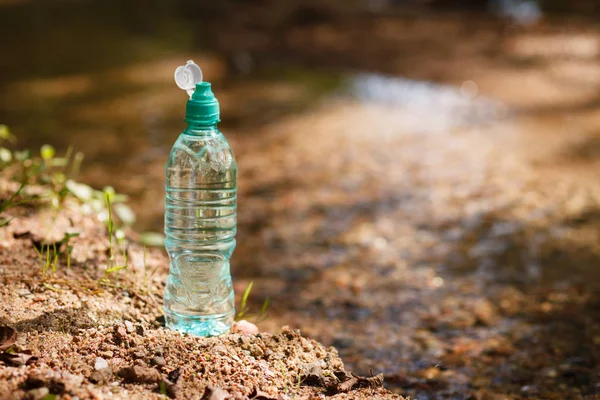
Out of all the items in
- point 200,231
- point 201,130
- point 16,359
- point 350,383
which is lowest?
point 350,383

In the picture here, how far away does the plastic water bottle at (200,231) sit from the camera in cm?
288

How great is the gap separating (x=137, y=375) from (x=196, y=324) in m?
0.53

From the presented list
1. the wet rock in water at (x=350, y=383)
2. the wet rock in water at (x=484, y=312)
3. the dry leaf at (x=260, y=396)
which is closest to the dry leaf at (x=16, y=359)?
the dry leaf at (x=260, y=396)

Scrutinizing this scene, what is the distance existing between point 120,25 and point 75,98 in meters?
6.22

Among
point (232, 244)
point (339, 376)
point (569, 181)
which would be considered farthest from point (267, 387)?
point (569, 181)

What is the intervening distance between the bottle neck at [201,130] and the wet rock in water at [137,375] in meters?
0.91

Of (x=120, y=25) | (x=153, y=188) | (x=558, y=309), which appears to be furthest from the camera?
(x=120, y=25)

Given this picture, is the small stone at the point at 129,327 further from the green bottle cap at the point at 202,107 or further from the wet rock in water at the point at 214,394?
the green bottle cap at the point at 202,107

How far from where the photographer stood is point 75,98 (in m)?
8.42

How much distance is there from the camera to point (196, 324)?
9.38ft

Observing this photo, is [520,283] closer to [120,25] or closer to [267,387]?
[267,387]

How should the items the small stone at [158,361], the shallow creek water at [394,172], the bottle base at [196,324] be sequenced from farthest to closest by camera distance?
the shallow creek water at [394,172], the bottle base at [196,324], the small stone at [158,361]

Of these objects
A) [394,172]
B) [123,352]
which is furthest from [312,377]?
[394,172]

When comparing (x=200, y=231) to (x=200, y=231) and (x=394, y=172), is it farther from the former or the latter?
(x=394, y=172)
